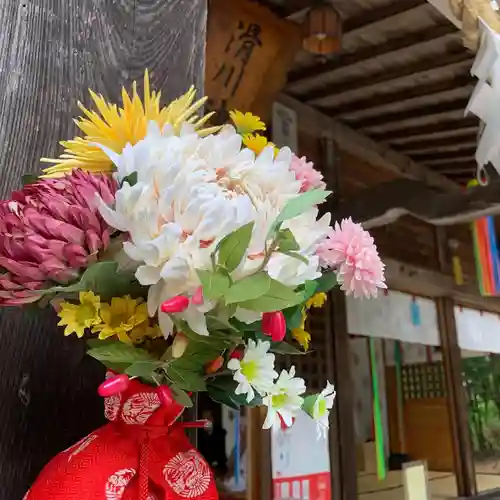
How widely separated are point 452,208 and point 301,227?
8.63ft

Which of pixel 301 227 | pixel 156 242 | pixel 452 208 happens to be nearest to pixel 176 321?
pixel 156 242

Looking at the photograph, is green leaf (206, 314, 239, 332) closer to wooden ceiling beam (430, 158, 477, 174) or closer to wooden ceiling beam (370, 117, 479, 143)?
Result: wooden ceiling beam (370, 117, 479, 143)

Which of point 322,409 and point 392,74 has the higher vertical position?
point 392,74

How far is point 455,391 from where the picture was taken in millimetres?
5188

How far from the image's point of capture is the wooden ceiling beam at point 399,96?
3.68 m

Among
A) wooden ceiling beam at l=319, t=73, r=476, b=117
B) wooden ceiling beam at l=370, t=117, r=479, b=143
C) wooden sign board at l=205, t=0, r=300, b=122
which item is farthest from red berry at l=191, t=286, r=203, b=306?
wooden ceiling beam at l=370, t=117, r=479, b=143

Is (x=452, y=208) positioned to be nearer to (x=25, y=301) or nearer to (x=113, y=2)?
(x=113, y=2)

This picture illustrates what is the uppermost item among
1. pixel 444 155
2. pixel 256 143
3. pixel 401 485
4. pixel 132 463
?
pixel 444 155

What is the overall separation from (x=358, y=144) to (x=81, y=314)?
403 cm

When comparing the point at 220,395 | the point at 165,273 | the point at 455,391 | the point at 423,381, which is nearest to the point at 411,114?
the point at 455,391

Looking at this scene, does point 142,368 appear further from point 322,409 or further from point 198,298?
point 322,409

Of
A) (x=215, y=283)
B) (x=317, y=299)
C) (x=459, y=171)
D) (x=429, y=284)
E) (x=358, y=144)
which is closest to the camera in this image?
(x=215, y=283)

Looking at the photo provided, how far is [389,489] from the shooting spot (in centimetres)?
532

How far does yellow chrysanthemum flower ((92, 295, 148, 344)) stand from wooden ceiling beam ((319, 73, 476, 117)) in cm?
339
